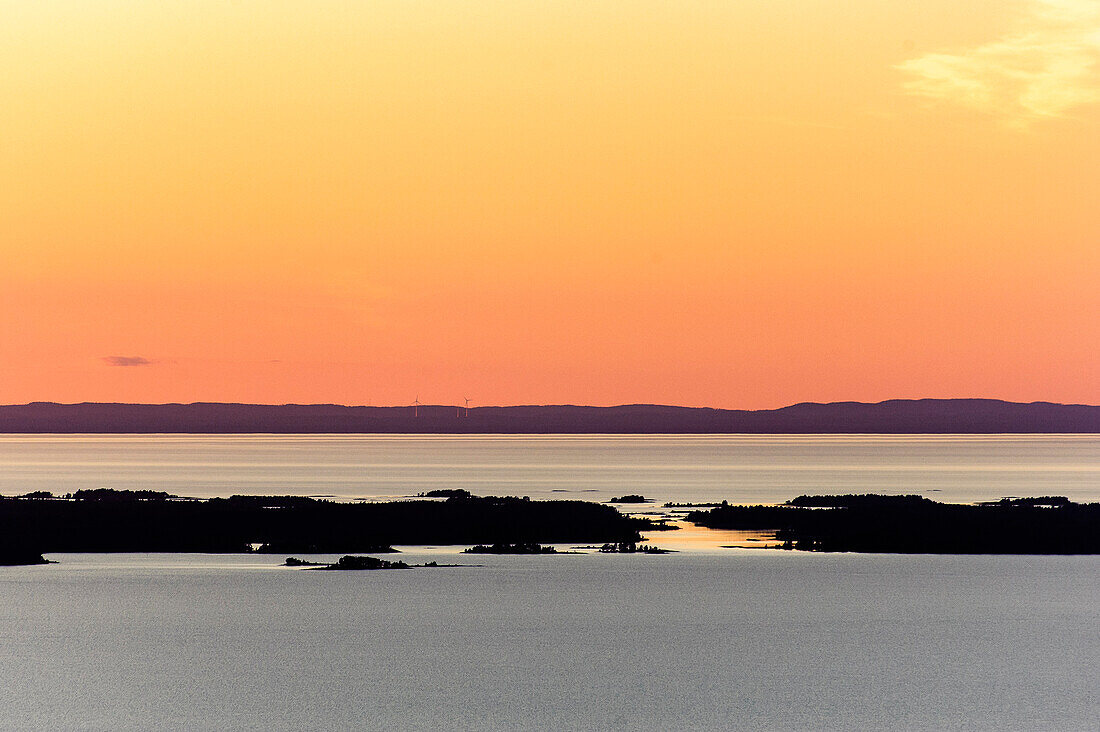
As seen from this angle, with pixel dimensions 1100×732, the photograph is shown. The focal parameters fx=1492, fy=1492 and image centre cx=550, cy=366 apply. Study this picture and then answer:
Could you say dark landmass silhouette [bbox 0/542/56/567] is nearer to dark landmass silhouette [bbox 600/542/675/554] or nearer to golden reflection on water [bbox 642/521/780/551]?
dark landmass silhouette [bbox 600/542/675/554]

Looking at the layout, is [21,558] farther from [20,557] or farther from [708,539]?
[708,539]

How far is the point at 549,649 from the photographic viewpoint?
27094 mm

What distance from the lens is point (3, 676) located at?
2408 cm

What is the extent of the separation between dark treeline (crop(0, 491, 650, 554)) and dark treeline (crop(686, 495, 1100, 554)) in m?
6.14

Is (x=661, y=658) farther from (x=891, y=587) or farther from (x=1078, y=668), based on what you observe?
(x=891, y=587)

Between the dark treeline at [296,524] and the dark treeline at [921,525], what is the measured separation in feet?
20.1

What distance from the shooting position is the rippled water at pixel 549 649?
71.2ft

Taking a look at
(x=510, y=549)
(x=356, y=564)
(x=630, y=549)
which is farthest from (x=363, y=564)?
(x=630, y=549)

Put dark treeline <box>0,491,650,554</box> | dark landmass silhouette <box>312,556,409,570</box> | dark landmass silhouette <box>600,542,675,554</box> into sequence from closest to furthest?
dark landmass silhouette <box>312,556,409,570</box>
dark landmass silhouette <box>600,542,675,554</box>
dark treeline <box>0,491,650,554</box>

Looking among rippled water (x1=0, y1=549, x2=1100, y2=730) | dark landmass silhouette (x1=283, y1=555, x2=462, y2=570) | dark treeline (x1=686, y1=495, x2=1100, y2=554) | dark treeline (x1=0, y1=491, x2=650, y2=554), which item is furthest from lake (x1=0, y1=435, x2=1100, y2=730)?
dark treeline (x1=0, y1=491, x2=650, y2=554)

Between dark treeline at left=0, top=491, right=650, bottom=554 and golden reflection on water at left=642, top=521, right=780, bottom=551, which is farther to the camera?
dark treeline at left=0, top=491, right=650, bottom=554

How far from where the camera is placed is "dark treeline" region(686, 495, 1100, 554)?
163 ft

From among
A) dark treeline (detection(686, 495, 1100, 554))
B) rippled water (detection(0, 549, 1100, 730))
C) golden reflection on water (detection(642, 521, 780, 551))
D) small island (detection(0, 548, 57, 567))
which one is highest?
dark treeline (detection(686, 495, 1100, 554))

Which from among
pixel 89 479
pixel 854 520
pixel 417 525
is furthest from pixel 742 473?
pixel 417 525
